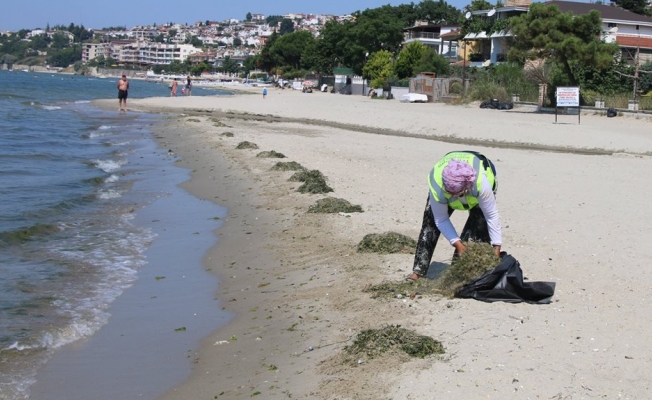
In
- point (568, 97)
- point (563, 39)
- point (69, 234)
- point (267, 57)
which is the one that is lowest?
point (69, 234)

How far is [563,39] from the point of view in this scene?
41469 millimetres

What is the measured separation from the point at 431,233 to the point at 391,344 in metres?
2.12

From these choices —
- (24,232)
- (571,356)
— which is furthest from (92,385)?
(24,232)

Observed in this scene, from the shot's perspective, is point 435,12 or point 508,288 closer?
point 508,288

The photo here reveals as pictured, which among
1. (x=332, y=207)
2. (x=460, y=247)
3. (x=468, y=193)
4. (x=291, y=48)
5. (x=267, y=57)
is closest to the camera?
(x=468, y=193)

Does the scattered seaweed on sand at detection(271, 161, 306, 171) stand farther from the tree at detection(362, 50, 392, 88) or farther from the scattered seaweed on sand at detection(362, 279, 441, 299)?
the tree at detection(362, 50, 392, 88)

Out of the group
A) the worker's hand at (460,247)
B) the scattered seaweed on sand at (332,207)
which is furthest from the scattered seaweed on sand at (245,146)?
the worker's hand at (460,247)

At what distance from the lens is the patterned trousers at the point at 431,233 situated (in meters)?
8.22

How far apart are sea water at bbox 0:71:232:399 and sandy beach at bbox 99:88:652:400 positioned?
71 centimetres

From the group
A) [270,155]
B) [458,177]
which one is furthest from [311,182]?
[458,177]

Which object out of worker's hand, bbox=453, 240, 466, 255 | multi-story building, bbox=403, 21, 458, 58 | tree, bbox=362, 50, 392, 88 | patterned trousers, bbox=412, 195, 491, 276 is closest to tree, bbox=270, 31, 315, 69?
multi-story building, bbox=403, 21, 458, 58

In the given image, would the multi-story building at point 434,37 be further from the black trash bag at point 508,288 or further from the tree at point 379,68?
the black trash bag at point 508,288

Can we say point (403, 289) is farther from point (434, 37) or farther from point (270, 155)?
point (434, 37)

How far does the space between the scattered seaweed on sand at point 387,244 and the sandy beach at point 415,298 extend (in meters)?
0.18
